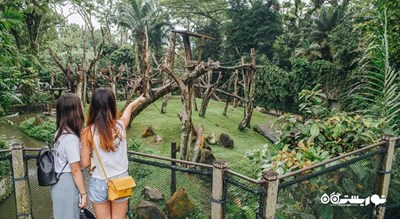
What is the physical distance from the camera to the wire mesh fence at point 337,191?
2.49 metres

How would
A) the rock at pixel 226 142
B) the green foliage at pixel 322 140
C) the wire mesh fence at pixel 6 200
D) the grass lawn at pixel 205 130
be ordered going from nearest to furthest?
the green foliage at pixel 322 140, the wire mesh fence at pixel 6 200, the grass lawn at pixel 205 130, the rock at pixel 226 142

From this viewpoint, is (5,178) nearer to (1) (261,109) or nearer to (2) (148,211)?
(2) (148,211)

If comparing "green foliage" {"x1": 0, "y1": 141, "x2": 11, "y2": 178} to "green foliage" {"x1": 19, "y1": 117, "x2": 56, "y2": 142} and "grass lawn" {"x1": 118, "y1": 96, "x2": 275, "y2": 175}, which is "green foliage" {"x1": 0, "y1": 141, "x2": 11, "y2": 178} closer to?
"grass lawn" {"x1": 118, "y1": 96, "x2": 275, "y2": 175}

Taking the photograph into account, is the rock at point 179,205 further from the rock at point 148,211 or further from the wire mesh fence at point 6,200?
the wire mesh fence at point 6,200

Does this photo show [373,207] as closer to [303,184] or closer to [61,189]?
[303,184]

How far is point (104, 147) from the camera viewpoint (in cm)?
220

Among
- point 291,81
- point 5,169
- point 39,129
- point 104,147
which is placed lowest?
point 39,129

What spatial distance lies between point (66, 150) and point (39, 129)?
392 inches

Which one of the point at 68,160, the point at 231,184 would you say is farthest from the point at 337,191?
the point at 68,160

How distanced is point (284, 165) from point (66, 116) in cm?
199

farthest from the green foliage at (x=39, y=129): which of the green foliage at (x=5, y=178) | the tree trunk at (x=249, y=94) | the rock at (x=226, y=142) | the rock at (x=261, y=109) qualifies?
the rock at (x=261, y=109)

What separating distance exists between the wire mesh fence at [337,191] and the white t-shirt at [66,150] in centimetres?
151

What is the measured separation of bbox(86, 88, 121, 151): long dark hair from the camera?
216 cm

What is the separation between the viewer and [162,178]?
2762 mm
